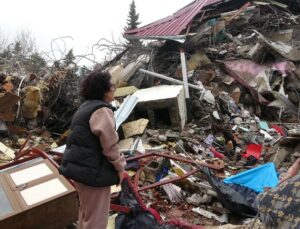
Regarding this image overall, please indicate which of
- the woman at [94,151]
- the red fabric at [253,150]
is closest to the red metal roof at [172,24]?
the red fabric at [253,150]

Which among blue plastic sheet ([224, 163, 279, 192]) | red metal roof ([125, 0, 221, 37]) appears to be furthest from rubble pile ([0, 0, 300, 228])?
red metal roof ([125, 0, 221, 37])

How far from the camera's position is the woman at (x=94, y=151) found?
279cm

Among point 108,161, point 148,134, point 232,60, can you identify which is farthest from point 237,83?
point 108,161

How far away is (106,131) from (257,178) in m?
2.34

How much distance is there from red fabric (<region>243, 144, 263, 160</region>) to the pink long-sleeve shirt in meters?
4.34

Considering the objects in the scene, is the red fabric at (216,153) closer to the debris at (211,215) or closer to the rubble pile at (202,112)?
the rubble pile at (202,112)

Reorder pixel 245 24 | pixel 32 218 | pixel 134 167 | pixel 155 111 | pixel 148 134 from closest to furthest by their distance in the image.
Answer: pixel 32 218 < pixel 134 167 < pixel 148 134 < pixel 155 111 < pixel 245 24

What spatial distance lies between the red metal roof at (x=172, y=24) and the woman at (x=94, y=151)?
6.49 metres

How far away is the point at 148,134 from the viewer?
21.9 ft

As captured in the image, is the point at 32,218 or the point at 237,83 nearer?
the point at 32,218

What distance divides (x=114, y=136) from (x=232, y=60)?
7.27 metres

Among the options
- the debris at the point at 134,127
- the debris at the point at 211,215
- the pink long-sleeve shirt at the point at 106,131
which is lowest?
the debris at the point at 211,215

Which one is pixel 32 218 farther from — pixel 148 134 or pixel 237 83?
pixel 237 83

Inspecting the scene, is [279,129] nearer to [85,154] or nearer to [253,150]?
[253,150]
